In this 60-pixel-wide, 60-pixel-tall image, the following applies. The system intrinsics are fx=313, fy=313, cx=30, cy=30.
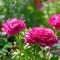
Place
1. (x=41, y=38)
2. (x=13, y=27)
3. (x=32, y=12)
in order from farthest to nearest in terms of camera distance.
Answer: (x=32, y=12)
(x=13, y=27)
(x=41, y=38)

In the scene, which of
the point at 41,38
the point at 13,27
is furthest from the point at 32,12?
the point at 41,38

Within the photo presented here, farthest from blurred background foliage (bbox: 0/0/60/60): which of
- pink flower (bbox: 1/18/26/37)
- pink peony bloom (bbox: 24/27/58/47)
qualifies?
pink peony bloom (bbox: 24/27/58/47)

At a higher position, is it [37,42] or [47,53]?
[37,42]

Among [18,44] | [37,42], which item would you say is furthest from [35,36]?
[18,44]

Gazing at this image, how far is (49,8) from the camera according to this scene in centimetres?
571

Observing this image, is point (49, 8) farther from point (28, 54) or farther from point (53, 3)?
point (28, 54)

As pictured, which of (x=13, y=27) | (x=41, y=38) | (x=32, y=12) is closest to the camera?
(x=41, y=38)

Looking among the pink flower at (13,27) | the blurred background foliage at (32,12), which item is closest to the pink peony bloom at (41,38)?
the pink flower at (13,27)

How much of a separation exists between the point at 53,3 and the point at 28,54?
12.6 feet

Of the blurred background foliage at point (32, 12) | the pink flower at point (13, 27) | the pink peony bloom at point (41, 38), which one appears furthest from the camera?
the blurred background foliage at point (32, 12)

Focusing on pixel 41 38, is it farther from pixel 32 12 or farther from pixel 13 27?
pixel 32 12

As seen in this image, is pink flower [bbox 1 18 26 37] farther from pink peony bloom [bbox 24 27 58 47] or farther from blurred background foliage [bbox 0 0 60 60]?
blurred background foliage [bbox 0 0 60 60]

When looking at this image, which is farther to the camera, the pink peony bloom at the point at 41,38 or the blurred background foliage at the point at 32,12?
the blurred background foliage at the point at 32,12

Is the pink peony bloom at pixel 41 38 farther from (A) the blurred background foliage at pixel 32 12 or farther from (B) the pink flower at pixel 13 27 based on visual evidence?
(A) the blurred background foliage at pixel 32 12
